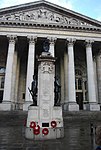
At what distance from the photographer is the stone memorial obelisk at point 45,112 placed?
8836 millimetres

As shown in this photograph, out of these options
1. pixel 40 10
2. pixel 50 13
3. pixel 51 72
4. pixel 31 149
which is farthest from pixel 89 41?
pixel 31 149

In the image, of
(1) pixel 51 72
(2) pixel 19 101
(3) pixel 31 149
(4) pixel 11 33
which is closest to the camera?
(3) pixel 31 149

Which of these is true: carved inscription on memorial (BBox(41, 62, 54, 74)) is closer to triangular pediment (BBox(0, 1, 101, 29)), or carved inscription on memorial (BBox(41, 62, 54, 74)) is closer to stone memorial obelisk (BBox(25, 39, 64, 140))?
stone memorial obelisk (BBox(25, 39, 64, 140))

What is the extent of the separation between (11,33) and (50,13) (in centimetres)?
802

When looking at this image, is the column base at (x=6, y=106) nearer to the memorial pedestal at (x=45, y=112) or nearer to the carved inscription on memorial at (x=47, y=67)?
the memorial pedestal at (x=45, y=112)

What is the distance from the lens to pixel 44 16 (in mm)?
28531

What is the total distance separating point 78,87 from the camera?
33031 mm

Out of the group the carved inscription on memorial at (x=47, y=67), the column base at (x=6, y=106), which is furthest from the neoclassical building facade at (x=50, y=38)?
the carved inscription on memorial at (x=47, y=67)

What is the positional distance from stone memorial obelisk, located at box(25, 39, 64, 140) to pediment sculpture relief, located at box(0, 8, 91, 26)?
20051mm

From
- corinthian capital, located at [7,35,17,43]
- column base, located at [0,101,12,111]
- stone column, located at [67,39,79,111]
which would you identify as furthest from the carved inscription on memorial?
corinthian capital, located at [7,35,17,43]

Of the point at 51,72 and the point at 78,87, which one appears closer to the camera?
the point at 51,72

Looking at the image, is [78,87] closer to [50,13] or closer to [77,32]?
[77,32]

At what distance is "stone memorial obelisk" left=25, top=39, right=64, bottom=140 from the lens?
8.84m

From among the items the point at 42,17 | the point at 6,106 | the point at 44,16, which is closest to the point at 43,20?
the point at 42,17
